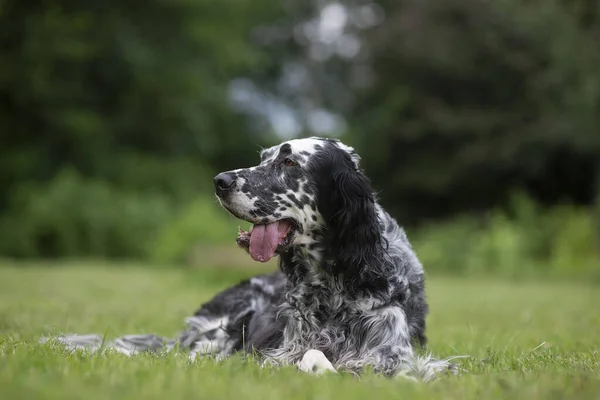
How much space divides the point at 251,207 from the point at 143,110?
73.1ft

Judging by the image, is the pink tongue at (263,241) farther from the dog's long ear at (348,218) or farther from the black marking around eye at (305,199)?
the dog's long ear at (348,218)

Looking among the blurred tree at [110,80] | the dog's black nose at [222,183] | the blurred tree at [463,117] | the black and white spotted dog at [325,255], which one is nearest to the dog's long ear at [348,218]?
the black and white spotted dog at [325,255]

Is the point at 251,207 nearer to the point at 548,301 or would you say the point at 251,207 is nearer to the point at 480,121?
the point at 548,301

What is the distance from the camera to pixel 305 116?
33.5 metres

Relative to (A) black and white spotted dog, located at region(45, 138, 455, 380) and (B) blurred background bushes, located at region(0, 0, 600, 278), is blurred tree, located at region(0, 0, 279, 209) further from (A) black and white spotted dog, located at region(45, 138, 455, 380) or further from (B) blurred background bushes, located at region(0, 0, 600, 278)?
(A) black and white spotted dog, located at region(45, 138, 455, 380)

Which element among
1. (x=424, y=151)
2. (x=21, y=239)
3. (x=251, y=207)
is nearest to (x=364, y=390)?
(x=251, y=207)

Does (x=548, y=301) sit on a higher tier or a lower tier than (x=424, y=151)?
lower

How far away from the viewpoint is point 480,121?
1028 inches

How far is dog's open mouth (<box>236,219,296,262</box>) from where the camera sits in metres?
4.10

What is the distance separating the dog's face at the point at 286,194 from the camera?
414 cm

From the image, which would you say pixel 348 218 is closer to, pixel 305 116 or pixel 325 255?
pixel 325 255

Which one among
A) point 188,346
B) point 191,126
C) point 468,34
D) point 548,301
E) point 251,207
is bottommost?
point 548,301

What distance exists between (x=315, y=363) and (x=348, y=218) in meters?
0.96

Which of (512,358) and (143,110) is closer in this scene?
(512,358)
